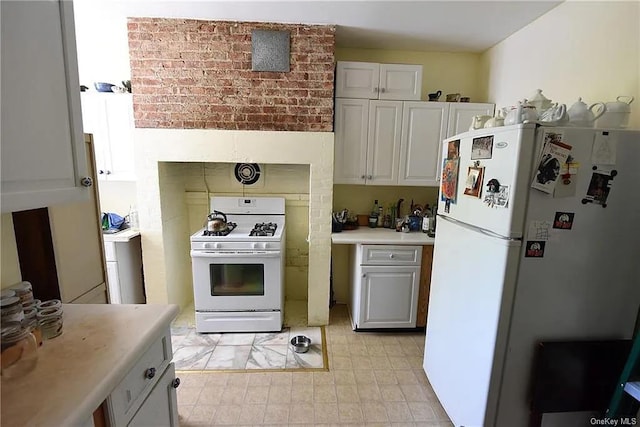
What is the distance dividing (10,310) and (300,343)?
1.96 m

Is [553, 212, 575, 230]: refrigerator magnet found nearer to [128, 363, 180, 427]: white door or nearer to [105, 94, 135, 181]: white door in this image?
[128, 363, 180, 427]: white door

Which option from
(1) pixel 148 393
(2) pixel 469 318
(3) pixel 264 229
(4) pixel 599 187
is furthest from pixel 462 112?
(1) pixel 148 393

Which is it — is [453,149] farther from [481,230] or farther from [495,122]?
[481,230]

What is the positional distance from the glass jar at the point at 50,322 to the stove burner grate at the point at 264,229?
164 cm

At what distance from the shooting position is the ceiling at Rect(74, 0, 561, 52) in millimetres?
2041

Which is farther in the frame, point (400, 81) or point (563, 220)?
point (400, 81)

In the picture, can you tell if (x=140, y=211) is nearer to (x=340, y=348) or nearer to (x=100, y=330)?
(x=100, y=330)

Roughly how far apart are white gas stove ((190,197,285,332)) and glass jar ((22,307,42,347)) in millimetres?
1521

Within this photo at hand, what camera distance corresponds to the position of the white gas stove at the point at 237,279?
247cm

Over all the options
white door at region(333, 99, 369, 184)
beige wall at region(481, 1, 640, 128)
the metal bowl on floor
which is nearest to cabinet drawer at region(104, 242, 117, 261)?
the metal bowl on floor

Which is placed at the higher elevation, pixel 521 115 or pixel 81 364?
pixel 521 115

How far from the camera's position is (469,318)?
60.4 inches

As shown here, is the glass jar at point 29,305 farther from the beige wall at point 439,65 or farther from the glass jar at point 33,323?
the beige wall at point 439,65

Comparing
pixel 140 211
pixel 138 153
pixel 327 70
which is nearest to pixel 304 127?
pixel 327 70
